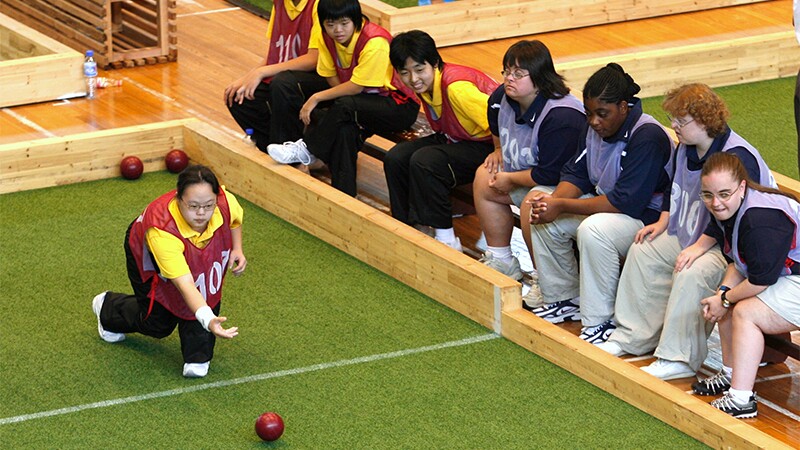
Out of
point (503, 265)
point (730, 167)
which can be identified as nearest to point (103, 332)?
point (503, 265)

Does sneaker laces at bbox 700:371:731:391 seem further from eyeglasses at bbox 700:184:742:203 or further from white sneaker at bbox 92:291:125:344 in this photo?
white sneaker at bbox 92:291:125:344

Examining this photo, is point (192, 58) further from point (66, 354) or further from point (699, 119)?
point (699, 119)

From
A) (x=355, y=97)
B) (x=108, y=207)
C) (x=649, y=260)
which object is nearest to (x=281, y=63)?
(x=355, y=97)

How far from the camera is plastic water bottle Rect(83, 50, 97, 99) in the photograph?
8375 mm

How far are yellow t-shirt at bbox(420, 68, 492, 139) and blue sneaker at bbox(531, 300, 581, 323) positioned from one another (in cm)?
88

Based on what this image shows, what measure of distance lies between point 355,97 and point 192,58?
2.72m

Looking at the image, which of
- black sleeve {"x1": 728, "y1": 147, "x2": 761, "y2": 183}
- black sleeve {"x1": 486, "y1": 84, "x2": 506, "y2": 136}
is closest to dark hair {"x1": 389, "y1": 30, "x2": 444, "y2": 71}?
black sleeve {"x1": 486, "y1": 84, "x2": 506, "y2": 136}

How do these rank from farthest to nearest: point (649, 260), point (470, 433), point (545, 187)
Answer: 1. point (545, 187)
2. point (649, 260)
3. point (470, 433)

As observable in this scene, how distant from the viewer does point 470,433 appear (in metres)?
4.84

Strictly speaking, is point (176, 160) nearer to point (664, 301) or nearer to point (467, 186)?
point (467, 186)

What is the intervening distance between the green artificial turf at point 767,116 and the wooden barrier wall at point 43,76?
129 inches

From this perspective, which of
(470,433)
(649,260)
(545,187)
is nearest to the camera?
(470,433)

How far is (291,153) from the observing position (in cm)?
690

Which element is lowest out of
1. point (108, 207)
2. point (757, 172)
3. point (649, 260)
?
point (108, 207)
